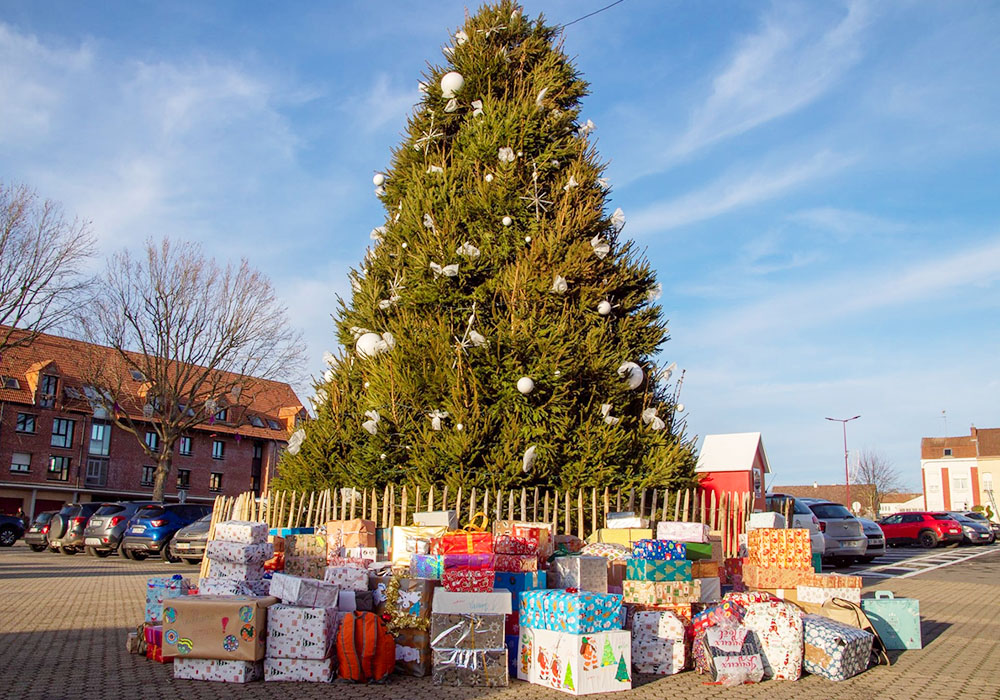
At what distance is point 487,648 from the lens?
21.6 ft

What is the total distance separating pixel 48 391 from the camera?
48.3m

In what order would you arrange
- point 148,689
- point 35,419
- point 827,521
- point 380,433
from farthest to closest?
point 35,419, point 827,521, point 380,433, point 148,689

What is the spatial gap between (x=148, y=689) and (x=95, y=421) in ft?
164

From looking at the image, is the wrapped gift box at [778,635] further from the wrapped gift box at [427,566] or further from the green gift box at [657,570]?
the wrapped gift box at [427,566]

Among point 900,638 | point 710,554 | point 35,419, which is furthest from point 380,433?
point 35,419

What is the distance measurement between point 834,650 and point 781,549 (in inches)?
84.2

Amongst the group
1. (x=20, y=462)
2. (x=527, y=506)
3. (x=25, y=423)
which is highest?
(x=25, y=423)

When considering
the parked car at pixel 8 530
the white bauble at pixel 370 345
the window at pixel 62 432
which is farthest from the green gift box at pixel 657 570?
the window at pixel 62 432

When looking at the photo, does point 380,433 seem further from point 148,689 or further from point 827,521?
point 827,521

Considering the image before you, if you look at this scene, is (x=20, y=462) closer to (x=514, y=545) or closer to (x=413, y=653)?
(x=413, y=653)

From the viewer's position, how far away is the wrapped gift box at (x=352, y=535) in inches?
353

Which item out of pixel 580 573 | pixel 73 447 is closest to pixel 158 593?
pixel 580 573

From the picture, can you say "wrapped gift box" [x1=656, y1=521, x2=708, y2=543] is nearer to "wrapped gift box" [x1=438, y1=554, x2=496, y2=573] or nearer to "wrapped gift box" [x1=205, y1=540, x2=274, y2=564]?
"wrapped gift box" [x1=438, y1=554, x2=496, y2=573]

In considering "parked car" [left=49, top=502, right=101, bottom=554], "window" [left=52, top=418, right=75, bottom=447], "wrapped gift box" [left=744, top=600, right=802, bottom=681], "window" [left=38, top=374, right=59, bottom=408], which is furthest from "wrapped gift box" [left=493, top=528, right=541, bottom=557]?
"window" [left=52, top=418, right=75, bottom=447]
